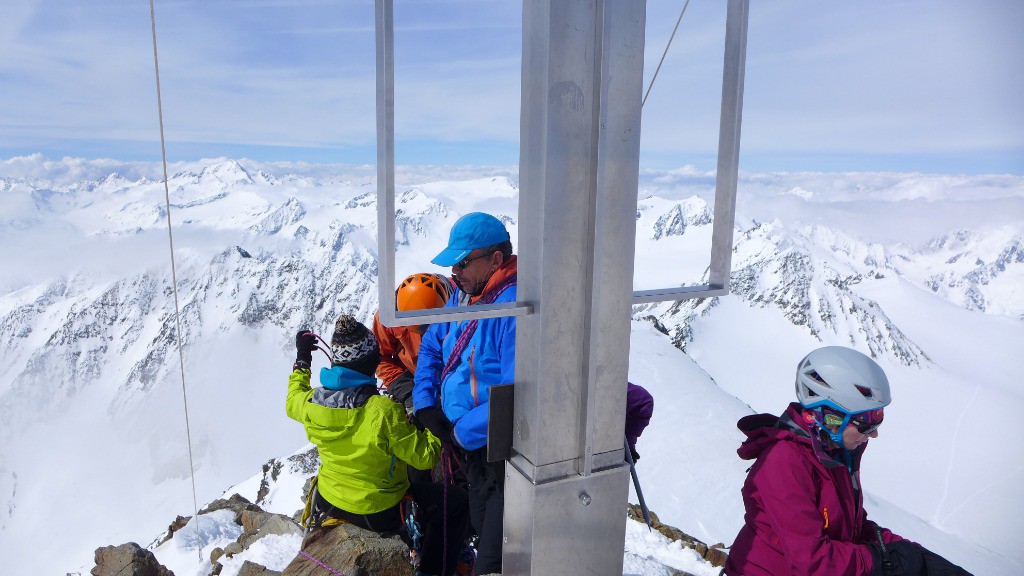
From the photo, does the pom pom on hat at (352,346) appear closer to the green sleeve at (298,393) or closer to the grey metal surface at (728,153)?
the green sleeve at (298,393)

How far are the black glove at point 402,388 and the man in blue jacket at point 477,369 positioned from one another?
73cm

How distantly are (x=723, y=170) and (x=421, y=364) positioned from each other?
216cm

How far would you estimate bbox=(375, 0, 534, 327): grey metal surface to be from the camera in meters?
1.78

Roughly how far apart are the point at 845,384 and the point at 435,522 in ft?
8.91

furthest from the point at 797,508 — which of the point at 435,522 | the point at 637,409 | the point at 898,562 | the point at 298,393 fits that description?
the point at 298,393

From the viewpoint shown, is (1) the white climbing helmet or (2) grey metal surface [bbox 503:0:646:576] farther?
(1) the white climbing helmet

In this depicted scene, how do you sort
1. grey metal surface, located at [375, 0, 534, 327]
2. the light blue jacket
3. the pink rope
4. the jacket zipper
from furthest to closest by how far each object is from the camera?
the pink rope < the jacket zipper < the light blue jacket < grey metal surface, located at [375, 0, 534, 327]

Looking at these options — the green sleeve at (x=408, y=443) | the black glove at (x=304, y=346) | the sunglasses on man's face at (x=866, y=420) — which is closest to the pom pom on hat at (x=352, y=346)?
the green sleeve at (x=408, y=443)

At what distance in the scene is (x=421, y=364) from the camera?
3738 mm

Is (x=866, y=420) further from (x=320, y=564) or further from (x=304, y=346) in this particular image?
(x=304, y=346)

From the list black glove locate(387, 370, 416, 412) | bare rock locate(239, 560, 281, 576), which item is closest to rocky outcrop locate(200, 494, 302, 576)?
bare rock locate(239, 560, 281, 576)

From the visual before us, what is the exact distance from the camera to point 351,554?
374 cm

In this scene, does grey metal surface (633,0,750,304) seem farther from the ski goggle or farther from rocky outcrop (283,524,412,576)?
rocky outcrop (283,524,412,576)

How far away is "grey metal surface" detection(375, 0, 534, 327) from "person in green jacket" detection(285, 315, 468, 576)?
1.90 m
